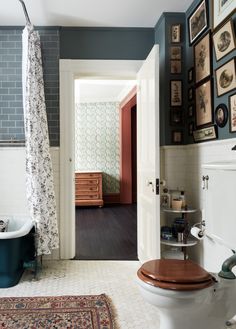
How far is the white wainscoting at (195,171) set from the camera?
2299 millimetres

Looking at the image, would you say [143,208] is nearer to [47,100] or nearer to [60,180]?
[60,180]

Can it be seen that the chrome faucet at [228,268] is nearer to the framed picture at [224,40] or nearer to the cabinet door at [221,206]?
Answer: the cabinet door at [221,206]

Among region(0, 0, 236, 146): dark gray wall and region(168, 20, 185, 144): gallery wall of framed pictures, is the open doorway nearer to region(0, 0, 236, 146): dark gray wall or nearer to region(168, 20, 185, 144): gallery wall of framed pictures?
region(0, 0, 236, 146): dark gray wall

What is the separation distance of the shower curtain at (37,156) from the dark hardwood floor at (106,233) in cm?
64

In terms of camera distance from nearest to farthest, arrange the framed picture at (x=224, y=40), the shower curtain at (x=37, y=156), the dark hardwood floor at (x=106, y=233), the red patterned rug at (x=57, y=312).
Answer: the red patterned rug at (x=57, y=312) < the framed picture at (x=224, y=40) < the shower curtain at (x=37, y=156) < the dark hardwood floor at (x=106, y=233)

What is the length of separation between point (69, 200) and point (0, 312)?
1428 mm

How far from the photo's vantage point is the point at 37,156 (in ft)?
9.91

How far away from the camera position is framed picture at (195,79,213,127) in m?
2.60

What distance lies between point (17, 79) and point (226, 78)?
2207 millimetres

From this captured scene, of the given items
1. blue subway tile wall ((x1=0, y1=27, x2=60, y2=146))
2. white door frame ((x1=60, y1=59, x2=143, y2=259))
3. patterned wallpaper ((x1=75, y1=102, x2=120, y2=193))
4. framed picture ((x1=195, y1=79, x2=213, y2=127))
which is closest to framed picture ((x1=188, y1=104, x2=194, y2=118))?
framed picture ((x1=195, y1=79, x2=213, y2=127))

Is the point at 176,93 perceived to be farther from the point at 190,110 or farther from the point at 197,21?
the point at 197,21

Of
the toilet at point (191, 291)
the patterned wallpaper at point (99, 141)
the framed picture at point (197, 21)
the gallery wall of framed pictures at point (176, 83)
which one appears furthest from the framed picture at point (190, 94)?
the patterned wallpaper at point (99, 141)

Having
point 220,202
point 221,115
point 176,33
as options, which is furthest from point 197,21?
point 220,202

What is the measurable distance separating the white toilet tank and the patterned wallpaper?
5176 mm
